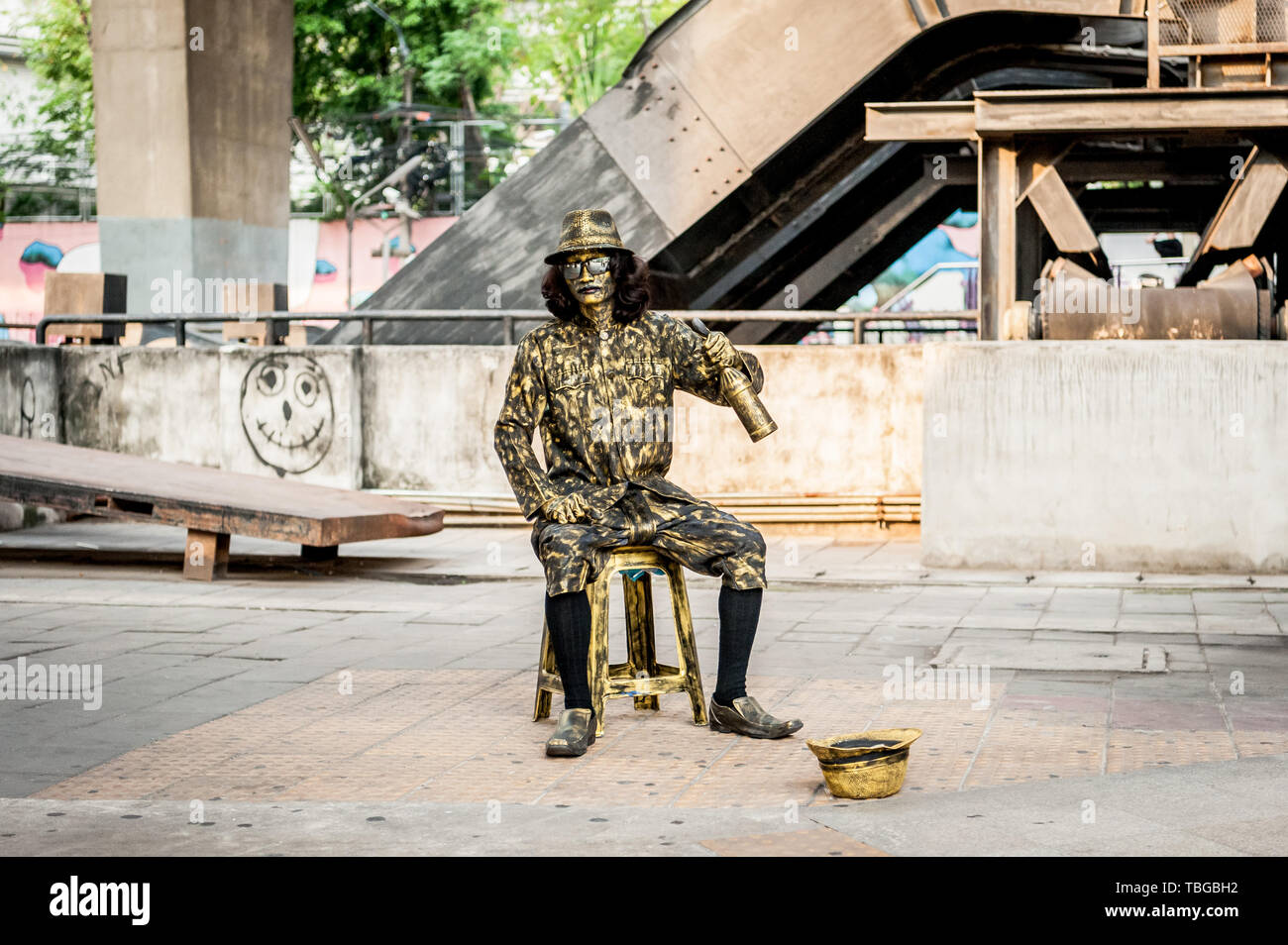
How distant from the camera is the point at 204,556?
1085 centimetres

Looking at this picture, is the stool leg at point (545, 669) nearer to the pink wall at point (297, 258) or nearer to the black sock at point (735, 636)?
the black sock at point (735, 636)

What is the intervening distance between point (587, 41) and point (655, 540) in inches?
1461

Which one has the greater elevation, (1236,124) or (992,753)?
(1236,124)

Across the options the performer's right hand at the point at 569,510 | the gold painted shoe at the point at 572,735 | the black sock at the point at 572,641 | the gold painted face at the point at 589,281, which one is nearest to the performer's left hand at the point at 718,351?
the gold painted face at the point at 589,281

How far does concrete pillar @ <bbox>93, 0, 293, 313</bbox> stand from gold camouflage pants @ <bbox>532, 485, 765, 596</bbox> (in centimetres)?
1358

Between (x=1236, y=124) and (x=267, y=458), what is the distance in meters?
8.65

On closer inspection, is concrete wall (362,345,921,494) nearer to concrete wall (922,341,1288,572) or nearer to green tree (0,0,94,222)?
concrete wall (922,341,1288,572)

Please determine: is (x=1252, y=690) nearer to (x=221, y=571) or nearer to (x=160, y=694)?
(x=160, y=694)

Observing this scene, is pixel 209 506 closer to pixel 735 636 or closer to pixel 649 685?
pixel 649 685

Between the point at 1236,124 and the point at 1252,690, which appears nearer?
the point at 1252,690

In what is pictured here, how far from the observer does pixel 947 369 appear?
11031 millimetres

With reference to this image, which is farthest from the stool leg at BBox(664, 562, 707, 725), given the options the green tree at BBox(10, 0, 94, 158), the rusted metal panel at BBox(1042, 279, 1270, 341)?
the green tree at BBox(10, 0, 94, 158)

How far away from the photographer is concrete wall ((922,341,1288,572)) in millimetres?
10578
